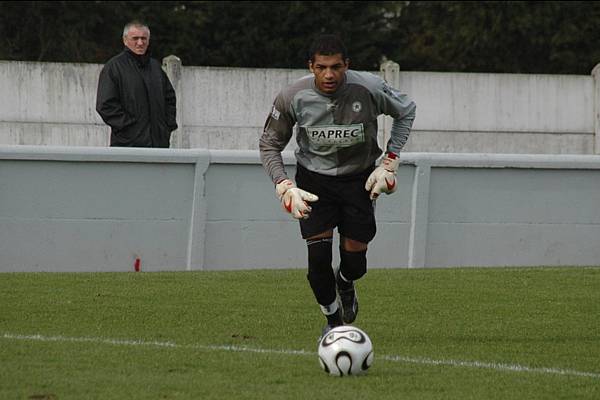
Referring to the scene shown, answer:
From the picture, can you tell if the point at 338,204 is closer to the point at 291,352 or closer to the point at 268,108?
the point at 291,352

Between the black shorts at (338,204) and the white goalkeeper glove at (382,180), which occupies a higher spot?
the white goalkeeper glove at (382,180)

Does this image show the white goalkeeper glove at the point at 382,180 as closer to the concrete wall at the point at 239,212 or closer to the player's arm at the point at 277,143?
the player's arm at the point at 277,143

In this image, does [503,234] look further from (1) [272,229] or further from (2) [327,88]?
(2) [327,88]

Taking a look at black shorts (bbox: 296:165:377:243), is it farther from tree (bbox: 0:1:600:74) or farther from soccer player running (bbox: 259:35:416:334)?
tree (bbox: 0:1:600:74)

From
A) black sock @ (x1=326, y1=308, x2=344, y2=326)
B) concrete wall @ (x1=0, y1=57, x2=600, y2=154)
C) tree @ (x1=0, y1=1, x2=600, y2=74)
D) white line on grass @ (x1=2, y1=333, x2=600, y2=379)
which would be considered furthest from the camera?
tree @ (x1=0, y1=1, x2=600, y2=74)

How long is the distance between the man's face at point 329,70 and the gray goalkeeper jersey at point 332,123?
11 cm

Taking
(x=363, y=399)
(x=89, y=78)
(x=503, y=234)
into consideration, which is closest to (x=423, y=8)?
(x=89, y=78)

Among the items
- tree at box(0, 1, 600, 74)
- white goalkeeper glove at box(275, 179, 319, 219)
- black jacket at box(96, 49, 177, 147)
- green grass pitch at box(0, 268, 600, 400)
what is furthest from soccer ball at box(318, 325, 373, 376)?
tree at box(0, 1, 600, 74)

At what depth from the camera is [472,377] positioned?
816 cm

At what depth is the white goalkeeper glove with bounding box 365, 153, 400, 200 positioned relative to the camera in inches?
361

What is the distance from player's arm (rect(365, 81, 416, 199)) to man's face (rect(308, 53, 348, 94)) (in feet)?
1.24

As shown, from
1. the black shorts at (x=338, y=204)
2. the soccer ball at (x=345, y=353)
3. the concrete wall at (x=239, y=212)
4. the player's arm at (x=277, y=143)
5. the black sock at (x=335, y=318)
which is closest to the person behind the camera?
the soccer ball at (x=345, y=353)

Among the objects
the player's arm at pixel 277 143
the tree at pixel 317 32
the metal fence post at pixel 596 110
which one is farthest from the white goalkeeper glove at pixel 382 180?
the tree at pixel 317 32

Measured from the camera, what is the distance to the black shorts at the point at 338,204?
30.9ft
